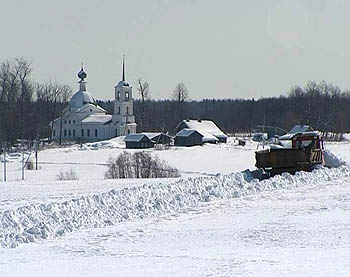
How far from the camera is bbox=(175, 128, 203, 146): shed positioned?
100 meters

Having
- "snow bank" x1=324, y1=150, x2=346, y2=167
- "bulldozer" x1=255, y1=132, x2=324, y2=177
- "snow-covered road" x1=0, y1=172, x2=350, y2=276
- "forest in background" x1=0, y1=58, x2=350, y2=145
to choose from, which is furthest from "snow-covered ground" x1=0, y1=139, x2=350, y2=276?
"forest in background" x1=0, y1=58, x2=350, y2=145

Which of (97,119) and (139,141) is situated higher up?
(97,119)

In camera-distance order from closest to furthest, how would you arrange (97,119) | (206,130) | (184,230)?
(184,230) < (206,130) < (97,119)

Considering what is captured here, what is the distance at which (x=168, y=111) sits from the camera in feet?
459

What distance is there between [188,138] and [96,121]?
23.2 meters

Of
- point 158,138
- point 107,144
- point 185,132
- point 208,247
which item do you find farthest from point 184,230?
point 185,132

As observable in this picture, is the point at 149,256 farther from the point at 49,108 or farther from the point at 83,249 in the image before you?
the point at 49,108

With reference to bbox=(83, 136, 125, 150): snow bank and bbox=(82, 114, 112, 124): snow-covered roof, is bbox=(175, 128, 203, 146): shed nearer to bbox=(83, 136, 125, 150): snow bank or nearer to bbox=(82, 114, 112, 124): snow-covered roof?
bbox=(83, 136, 125, 150): snow bank

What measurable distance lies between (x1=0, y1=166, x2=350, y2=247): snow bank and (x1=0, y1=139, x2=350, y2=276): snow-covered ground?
3 centimetres

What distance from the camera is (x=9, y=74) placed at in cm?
10119

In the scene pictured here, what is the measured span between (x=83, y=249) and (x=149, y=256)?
1.57 meters

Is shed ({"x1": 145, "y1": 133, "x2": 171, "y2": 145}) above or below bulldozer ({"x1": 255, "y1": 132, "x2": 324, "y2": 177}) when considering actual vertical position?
below

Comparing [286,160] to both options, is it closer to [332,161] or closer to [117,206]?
[332,161]

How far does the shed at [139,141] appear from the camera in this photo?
94.8m
